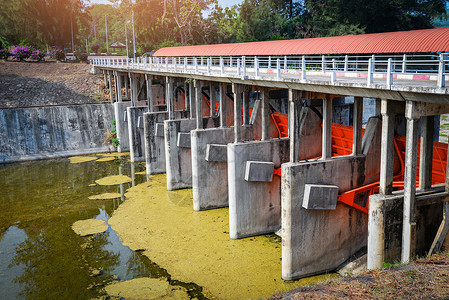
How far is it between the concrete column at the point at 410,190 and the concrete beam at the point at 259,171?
7.95m

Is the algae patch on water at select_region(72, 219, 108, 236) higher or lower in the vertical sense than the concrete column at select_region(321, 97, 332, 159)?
lower

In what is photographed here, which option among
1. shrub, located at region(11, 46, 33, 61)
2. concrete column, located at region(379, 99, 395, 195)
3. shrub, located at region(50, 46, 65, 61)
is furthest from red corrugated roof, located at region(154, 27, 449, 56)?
shrub, located at region(50, 46, 65, 61)

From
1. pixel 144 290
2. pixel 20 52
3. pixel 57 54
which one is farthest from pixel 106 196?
pixel 57 54

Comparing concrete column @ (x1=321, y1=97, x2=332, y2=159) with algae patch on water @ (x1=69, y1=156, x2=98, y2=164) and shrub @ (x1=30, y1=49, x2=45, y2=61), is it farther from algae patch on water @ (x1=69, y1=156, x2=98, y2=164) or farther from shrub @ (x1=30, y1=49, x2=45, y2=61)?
shrub @ (x1=30, y1=49, x2=45, y2=61)

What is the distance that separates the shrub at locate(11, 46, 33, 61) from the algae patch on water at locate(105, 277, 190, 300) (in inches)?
2101

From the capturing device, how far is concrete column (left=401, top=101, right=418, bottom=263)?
11539mm

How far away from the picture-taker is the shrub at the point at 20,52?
60219mm

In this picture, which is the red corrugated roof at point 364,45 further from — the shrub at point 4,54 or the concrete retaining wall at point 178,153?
the shrub at point 4,54

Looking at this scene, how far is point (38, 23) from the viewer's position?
225 ft

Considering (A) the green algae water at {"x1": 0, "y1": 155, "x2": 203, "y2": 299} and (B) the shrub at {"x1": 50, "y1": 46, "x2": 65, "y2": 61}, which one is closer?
(A) the green algae water at {"x1": 0, "y1": 155, "x2": 203, "y2": 299}

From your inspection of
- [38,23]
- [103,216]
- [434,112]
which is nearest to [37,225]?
[103,216]

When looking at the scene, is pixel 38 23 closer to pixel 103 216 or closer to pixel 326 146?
pixel 103 216

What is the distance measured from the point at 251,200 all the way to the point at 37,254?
9.43m

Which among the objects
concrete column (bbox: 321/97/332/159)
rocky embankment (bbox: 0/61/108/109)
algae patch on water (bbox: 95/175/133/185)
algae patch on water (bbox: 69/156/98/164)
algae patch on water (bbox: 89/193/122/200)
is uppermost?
rocky embankment (bbox: 0/61/108/109)
